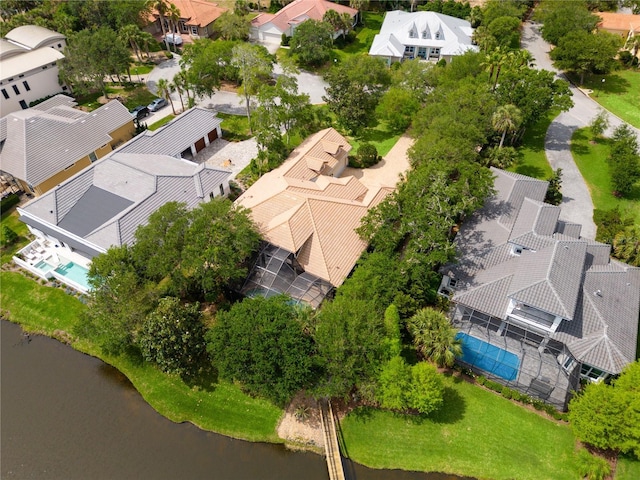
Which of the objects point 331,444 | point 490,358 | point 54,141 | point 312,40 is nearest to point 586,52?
point 312,40

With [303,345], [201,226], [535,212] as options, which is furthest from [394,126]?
[303,345]

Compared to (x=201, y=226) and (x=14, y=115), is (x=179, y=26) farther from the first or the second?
(x=201, y=226)

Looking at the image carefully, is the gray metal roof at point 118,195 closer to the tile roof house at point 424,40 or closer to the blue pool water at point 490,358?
the blue pool water at point 490,358

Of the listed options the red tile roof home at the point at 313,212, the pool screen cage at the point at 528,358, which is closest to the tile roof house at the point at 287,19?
the red tile roof home at the point at 313,212

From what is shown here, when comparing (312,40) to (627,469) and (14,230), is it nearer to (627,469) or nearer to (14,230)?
(14,230)

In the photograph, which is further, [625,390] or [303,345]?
[303,345]
